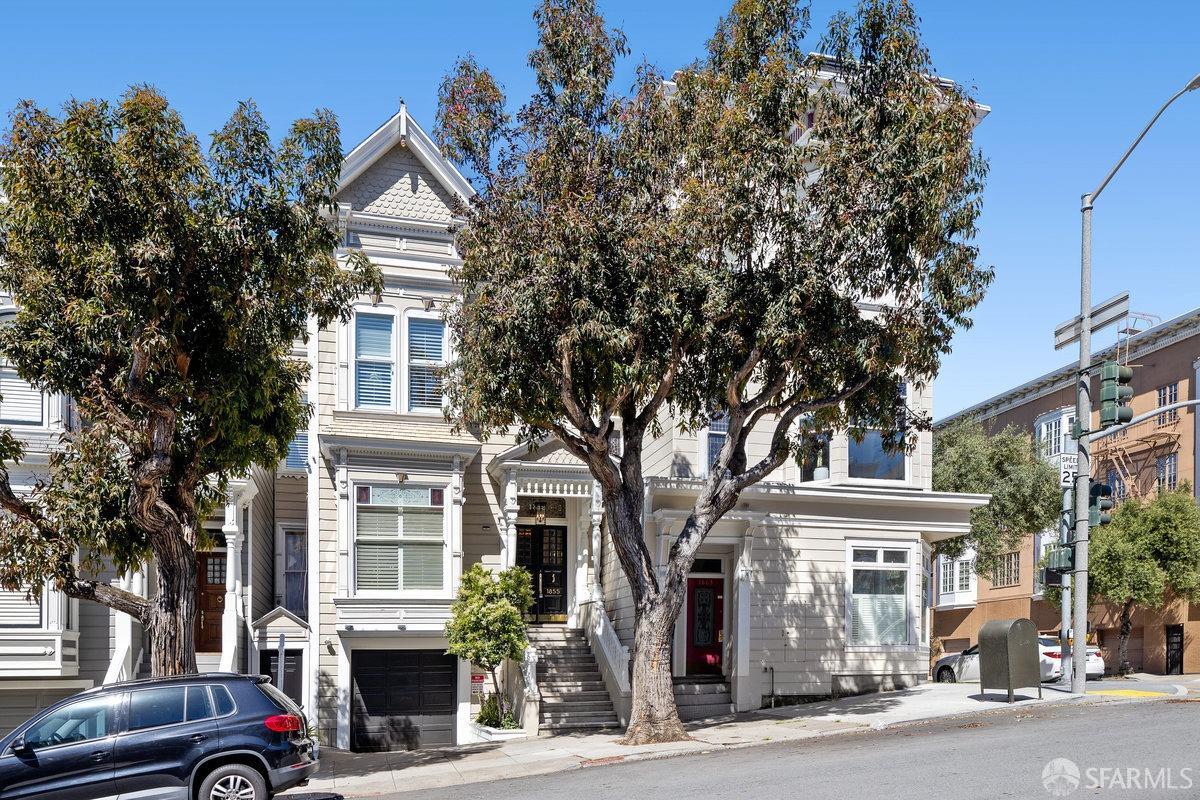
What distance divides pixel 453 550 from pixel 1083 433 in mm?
A: 12030

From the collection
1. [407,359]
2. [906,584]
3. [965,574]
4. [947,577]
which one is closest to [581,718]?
[906,584]

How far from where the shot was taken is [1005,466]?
3616 centimetres

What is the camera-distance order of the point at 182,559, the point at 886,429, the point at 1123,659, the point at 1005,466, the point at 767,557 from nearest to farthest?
the point at 182,559 → the point at 886,429 → the point at 767,557 → the point at 1123,659 → the point at 1005,466

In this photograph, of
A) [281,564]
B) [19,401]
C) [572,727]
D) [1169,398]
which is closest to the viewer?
[572,727]

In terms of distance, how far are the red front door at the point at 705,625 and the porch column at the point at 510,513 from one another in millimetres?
3915

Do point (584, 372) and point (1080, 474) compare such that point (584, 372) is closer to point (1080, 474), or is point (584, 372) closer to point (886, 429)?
point (886, 429)

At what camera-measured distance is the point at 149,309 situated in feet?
50.2

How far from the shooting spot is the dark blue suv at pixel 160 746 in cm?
1233

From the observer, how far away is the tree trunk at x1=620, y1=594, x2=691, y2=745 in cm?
1806

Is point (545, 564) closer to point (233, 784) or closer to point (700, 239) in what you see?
point (700, 239)

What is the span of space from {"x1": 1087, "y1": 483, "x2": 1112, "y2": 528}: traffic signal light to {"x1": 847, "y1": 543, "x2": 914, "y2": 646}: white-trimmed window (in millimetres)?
5280

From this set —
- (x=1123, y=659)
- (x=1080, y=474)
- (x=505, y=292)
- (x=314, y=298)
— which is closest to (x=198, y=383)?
(x=314, y=298)

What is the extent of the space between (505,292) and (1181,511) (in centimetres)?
2340

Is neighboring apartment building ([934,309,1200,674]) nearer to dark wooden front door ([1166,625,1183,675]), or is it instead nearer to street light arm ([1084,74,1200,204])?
dark wooden front door ([1166,625,1183,675])
